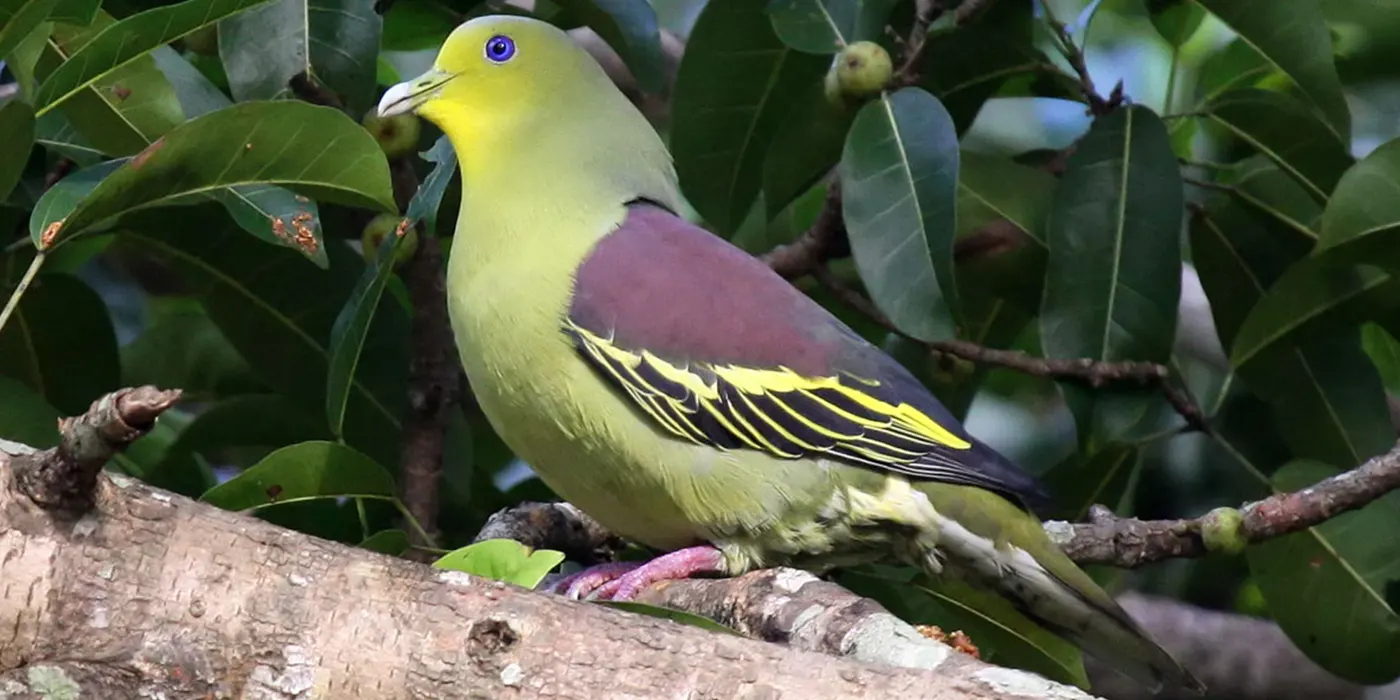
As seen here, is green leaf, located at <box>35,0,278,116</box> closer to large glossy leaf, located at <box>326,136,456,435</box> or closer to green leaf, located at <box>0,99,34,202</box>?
green leaf, located at <box>0,99,34,202</box>

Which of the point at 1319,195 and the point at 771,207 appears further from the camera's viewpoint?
the point at 771,207

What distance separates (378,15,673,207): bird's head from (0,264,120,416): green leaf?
735 millimetres

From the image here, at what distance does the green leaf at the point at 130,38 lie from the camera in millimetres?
2082

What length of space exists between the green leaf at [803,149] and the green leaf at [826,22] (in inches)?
6.0

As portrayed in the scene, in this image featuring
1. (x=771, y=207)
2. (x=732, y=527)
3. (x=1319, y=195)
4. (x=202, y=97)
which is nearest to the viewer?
(x=732, y=527)

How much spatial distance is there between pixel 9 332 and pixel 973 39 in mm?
1936

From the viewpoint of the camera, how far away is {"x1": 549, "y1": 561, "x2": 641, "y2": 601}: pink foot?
2.39 meters

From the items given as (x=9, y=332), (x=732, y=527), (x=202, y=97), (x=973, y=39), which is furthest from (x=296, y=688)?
(x=973, y=39)

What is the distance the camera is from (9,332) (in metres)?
2.80

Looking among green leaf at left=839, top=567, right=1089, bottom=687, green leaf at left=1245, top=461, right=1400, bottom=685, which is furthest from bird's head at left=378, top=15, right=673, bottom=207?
green leaf at left=1245, top=461, right=1400, bottom=685

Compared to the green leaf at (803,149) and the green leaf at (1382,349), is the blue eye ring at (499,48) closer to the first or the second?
the green leaf at (803,149)

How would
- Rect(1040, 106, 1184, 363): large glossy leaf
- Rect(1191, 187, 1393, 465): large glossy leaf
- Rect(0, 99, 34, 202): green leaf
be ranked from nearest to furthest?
Rect(0, 99, 34, 202): green leaf → Rect(1040, 106, 1184, 363): large glossy leaf → Rect(1191, 187, 1393, 465): large glossy leaf

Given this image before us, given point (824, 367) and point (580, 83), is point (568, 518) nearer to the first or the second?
point (824, 367)

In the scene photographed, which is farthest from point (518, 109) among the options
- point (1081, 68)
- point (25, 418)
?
point (1081, 68)
